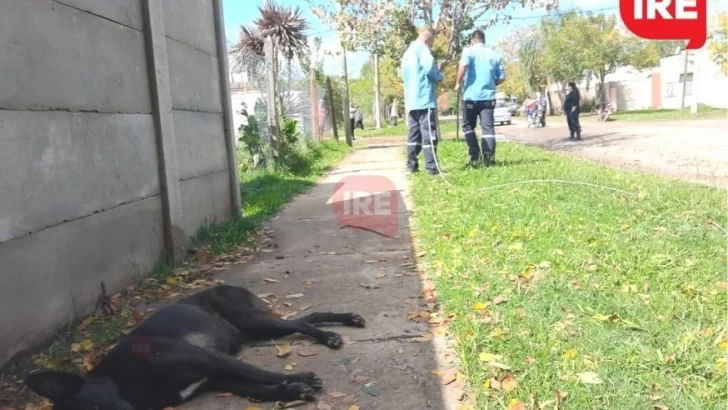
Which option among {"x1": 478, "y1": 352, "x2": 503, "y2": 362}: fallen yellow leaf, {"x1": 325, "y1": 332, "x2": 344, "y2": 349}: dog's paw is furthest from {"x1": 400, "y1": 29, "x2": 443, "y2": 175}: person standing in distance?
{"x1": 478, "y1": 352, "x2": 503, "y2": 362}: fallen yellow leaf

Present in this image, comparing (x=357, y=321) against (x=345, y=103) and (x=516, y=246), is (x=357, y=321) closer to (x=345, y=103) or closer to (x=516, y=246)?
(x=516, y=246)

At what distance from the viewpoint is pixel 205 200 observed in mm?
5844

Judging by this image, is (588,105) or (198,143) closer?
(198,143)

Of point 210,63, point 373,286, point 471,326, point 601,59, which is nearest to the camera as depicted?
point 471,326

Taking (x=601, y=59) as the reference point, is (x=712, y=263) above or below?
below

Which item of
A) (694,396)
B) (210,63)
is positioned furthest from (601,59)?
(694,396)

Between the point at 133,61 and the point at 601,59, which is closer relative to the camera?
the point at 133,61

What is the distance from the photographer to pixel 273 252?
5.27 meters

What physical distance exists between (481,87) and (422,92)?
0.87 m

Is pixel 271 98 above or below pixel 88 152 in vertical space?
above

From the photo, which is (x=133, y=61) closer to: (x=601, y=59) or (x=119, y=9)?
(x=119, y=9)

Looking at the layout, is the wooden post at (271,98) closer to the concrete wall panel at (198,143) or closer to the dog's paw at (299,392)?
the concrete wall panel at (198,143)

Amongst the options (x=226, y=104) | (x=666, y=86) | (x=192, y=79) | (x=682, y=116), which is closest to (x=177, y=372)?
(x=192, y=79)

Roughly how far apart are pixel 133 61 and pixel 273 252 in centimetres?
201
